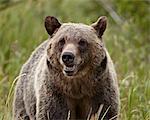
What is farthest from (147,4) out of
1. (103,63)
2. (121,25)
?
(103,63)

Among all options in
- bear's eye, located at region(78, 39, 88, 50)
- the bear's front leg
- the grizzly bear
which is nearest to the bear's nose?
the grizzly bear

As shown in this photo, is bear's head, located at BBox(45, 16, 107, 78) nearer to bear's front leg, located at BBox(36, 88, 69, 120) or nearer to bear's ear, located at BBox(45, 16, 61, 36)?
bear's ear, located at BBox(45, 16, 61, 36)

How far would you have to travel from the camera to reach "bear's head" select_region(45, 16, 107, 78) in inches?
248

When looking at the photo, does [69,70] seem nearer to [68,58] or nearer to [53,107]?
[68,58]

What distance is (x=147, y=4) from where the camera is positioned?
36.4 feet

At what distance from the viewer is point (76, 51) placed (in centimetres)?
632

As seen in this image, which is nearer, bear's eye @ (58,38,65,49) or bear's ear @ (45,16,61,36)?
bear's eye @ (58,38,65,49)

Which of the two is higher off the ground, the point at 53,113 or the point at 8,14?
the point at 8,14

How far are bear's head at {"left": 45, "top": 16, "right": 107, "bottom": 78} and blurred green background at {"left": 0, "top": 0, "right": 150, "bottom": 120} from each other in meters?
1.28

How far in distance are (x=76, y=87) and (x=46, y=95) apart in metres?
0.28

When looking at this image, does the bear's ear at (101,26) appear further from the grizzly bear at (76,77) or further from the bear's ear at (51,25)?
the bear's ear at (51,25)

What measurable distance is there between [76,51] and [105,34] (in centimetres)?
462

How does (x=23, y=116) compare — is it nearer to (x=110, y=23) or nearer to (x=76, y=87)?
(x=76, y=87)

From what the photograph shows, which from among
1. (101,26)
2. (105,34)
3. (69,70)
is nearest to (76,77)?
(69,70)
